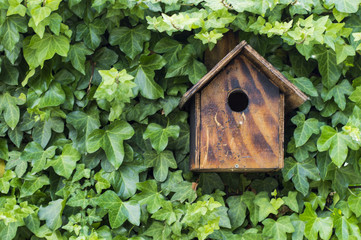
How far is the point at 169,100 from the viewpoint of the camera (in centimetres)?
181

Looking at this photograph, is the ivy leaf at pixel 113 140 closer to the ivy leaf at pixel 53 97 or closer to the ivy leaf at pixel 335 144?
the ivy leaf at pixel 53 97

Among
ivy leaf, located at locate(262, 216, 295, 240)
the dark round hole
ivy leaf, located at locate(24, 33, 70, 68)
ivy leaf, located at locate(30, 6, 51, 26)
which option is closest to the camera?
ivy leaf, located at locate(30, 6, 51, 26)

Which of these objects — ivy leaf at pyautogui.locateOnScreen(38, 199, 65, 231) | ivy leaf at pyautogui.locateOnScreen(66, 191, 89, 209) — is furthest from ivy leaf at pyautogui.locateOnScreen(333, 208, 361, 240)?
ivy leaf at pyautogui.locateOnScreen(38, 199, 65, 231)

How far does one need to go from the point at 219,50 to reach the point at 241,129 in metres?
0.44

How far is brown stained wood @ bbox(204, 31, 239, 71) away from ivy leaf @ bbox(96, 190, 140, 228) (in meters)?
0.71

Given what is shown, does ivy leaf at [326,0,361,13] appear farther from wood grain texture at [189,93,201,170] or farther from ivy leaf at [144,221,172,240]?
ivy leaf at [144,221,172,240]

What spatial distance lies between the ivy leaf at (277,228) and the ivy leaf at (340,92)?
0.56 metres

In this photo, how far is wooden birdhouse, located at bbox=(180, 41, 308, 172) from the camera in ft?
5.31

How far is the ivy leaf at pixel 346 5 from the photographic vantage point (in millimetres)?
1705

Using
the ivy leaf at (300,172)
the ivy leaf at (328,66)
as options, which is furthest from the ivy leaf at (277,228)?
the ivy leaf at (328,66)

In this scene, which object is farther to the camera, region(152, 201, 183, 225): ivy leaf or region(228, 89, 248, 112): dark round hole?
region(228, 89, 248, 112): dark round hole

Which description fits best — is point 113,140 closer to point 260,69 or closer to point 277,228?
point 260,69

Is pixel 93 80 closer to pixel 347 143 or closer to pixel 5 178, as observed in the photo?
pixel 5 178

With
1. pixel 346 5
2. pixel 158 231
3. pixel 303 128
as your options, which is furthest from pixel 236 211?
A: pixel 346 5
